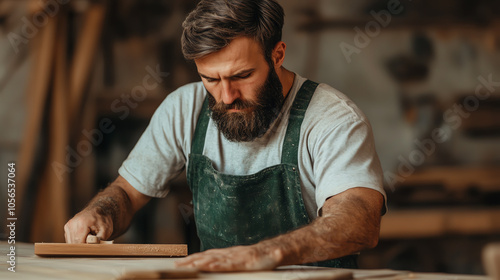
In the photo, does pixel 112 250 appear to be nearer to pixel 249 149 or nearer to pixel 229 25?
pixel 249 149

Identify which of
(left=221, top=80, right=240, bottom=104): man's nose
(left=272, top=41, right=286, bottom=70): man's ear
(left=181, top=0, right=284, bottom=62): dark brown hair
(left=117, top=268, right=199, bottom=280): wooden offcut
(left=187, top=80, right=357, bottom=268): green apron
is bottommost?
(left=187, top=80, right=357, bottom=268): green apron

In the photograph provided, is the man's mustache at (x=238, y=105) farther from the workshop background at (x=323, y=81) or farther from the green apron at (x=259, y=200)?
the workshop background at (x=323, y=81)

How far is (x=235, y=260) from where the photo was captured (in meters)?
1.54

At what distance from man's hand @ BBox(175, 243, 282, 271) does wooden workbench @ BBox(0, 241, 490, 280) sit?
3cm

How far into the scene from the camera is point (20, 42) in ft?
14.5

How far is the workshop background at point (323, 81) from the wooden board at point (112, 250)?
230 cm

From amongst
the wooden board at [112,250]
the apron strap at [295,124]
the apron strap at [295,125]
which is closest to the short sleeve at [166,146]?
the apron strap at [295,124]

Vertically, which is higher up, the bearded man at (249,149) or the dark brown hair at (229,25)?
the dark brown hair at (229,25)

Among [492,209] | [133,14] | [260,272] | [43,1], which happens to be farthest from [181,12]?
[260,272]

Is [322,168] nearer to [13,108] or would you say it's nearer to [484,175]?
[484,175]

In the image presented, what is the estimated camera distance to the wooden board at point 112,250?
79.4 inches

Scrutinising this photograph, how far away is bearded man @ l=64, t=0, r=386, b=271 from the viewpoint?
7.11 ft

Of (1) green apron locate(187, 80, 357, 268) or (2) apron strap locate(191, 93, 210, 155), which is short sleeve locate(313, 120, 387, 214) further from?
(2) apron strap locate(191, 93, 210, 155)

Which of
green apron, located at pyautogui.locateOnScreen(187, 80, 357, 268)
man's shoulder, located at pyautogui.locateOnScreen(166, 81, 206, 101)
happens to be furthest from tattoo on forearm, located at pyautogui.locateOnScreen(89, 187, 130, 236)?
man's shoulder, located at pyautogui.locateOnScreen(166, 81, 206, 101)
